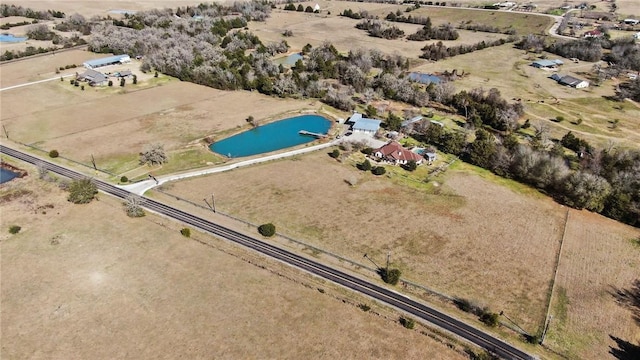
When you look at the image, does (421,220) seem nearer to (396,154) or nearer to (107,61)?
(396,154)

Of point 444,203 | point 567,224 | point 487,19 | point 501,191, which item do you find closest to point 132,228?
point 444,203

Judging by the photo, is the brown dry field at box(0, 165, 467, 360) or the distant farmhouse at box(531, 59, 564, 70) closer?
the brown dry field at box(0, 165, 467, 360)

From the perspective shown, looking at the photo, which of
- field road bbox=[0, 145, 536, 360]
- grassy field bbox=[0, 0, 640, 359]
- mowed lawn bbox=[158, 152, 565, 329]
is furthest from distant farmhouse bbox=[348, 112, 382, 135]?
field road bbox=[0, 145, 536, 360]

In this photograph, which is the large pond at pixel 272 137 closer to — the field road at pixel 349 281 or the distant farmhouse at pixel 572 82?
the field road at pixel 349 281

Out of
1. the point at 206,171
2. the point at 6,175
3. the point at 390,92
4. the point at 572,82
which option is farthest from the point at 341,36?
the point at 6,175

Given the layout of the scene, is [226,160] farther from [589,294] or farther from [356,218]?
[589,294]

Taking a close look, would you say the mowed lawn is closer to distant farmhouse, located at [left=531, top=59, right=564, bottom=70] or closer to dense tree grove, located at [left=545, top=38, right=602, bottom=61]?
distant farmhouse, located at [left=531, top=59, right=564, bottom=70]

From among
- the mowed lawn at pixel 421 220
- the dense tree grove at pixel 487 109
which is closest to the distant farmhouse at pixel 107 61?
the mowed lawn at pixel 421 220
